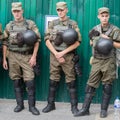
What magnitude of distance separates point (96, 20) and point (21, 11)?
57.0 inches

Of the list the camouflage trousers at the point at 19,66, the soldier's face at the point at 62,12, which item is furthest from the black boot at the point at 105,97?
the soldier's face at the point at 62,12

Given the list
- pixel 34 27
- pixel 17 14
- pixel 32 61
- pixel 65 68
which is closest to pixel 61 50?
pixel 65 68

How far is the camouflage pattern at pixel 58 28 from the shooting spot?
23.5ft

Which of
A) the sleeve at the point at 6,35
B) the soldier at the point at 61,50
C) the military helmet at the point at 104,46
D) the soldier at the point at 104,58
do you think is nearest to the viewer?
the military helmet at the point at 104,46

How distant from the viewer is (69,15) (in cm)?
770

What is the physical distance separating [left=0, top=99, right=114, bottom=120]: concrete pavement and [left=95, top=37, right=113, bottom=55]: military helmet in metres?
1.14

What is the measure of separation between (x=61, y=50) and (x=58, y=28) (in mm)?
389

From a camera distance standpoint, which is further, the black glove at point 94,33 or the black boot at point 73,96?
the black boot at point 73,96

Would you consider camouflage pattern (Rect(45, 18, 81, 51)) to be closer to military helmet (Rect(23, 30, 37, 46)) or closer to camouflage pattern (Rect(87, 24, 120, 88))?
military helmet (Rect(23, 30, 37, 46))

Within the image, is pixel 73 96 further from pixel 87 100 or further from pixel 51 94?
pixel 51 94

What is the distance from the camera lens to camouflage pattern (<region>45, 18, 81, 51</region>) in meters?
7.17

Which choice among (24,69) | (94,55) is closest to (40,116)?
(24,69)

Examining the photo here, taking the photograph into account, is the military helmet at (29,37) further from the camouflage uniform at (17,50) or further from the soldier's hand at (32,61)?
the soldier's hand at (32,61)

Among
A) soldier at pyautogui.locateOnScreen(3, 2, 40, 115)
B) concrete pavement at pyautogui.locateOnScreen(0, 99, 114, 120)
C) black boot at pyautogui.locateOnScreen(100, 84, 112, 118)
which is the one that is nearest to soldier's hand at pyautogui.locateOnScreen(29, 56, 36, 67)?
soldier at pyautogui.locateOnScreen(3, 2, 40, 115)
